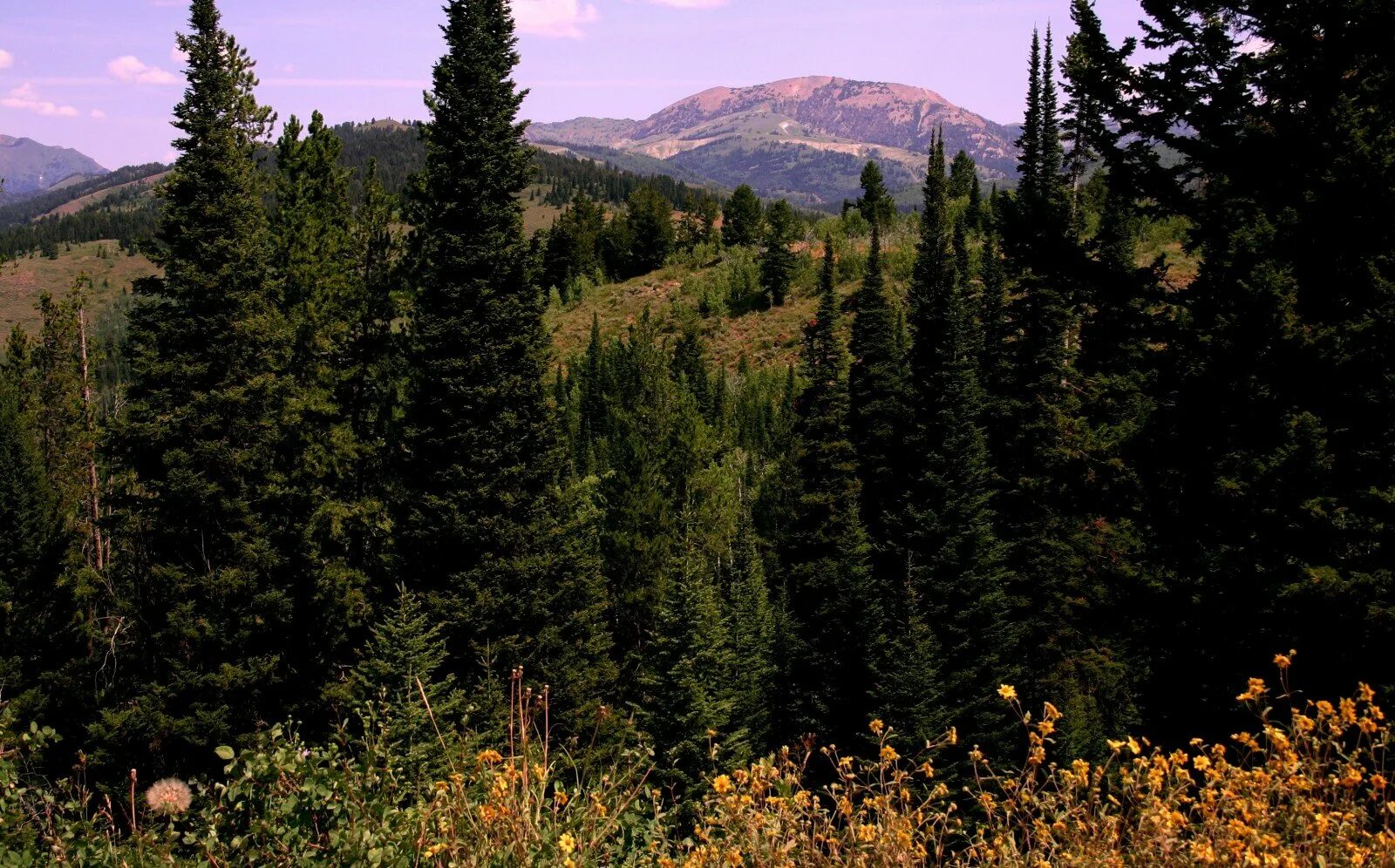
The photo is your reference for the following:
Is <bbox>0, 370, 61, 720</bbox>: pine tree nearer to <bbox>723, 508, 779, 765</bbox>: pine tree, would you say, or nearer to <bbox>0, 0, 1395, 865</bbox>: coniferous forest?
<bbox>0, 0, 1395, 865</bbox>: coniferous forest

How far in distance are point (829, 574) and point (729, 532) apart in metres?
19.8

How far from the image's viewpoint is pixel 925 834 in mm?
3756

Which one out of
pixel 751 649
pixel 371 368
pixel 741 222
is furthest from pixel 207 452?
pixel 741 222

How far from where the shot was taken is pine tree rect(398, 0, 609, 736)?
17906 millimetres

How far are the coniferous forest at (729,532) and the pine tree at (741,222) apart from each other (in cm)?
6232

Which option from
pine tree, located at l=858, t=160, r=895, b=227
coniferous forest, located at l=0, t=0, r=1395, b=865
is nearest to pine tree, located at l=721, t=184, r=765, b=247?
pine tree, located at l=858, t=160, r=895, b=227

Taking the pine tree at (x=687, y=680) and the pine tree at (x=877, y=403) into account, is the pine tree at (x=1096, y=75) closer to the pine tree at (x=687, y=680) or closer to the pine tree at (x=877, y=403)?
the pine tree at (x=687, y=680)

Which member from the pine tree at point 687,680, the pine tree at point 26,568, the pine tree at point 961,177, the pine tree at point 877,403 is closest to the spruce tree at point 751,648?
the pine tree at point 687,680

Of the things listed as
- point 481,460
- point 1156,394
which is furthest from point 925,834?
point 481,460

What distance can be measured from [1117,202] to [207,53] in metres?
19.3

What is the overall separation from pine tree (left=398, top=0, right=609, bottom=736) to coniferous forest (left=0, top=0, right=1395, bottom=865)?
10cm

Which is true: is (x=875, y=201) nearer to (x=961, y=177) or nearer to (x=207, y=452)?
(x=961, y=177)

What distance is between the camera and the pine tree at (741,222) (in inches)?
4395

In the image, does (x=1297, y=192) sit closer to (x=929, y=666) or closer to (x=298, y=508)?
(x=929, y=666)
